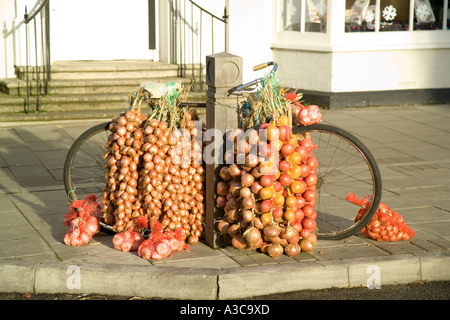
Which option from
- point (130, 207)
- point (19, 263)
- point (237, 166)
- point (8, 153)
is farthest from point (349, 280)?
point (8, 153)

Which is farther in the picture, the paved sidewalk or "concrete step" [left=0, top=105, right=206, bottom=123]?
"concrete step" [left=0, top=105, right=206, bottom=123]

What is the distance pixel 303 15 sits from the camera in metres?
12.4

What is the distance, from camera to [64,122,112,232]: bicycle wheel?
5801 millimetres

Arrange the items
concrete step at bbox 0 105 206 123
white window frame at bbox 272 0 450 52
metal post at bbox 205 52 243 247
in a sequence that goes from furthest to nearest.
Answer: white window frame at bbox 272 0 450 52 → concrete step at bbox 0 105 206 123 → metal post at bbox 205 52 243 247

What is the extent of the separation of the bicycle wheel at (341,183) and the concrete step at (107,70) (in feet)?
11.8

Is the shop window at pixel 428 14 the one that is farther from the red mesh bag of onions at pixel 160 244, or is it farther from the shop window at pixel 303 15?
the red mesh bag of onions at pixel 160 244

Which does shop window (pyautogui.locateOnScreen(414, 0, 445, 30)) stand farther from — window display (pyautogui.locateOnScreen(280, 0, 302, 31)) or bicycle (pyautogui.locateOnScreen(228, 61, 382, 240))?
bicycle (pyautogui.locateOnScreen(228, 61, 382, 240))

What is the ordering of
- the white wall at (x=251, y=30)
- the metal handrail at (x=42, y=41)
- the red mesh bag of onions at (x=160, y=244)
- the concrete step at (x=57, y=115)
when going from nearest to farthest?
1. the red mesh bag of onions at (x=160, y=244)
2. the concrete step at (x=57, y=115)
3. the metal handrail at (x=42, y=41)
4. the white wall at (x=251, y=30)

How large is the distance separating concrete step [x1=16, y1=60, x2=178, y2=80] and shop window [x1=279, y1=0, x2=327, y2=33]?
2.20m

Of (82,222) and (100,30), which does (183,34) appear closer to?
(100,30)

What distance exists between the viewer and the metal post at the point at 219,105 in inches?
204

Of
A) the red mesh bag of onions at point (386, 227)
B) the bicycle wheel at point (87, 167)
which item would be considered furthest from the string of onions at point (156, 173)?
the red mesh bag of onions at point (386, 227)

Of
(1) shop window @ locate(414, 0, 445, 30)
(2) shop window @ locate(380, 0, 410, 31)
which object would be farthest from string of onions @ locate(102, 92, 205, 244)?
(1) shop window @ locate(414, 0, 445, 30)
